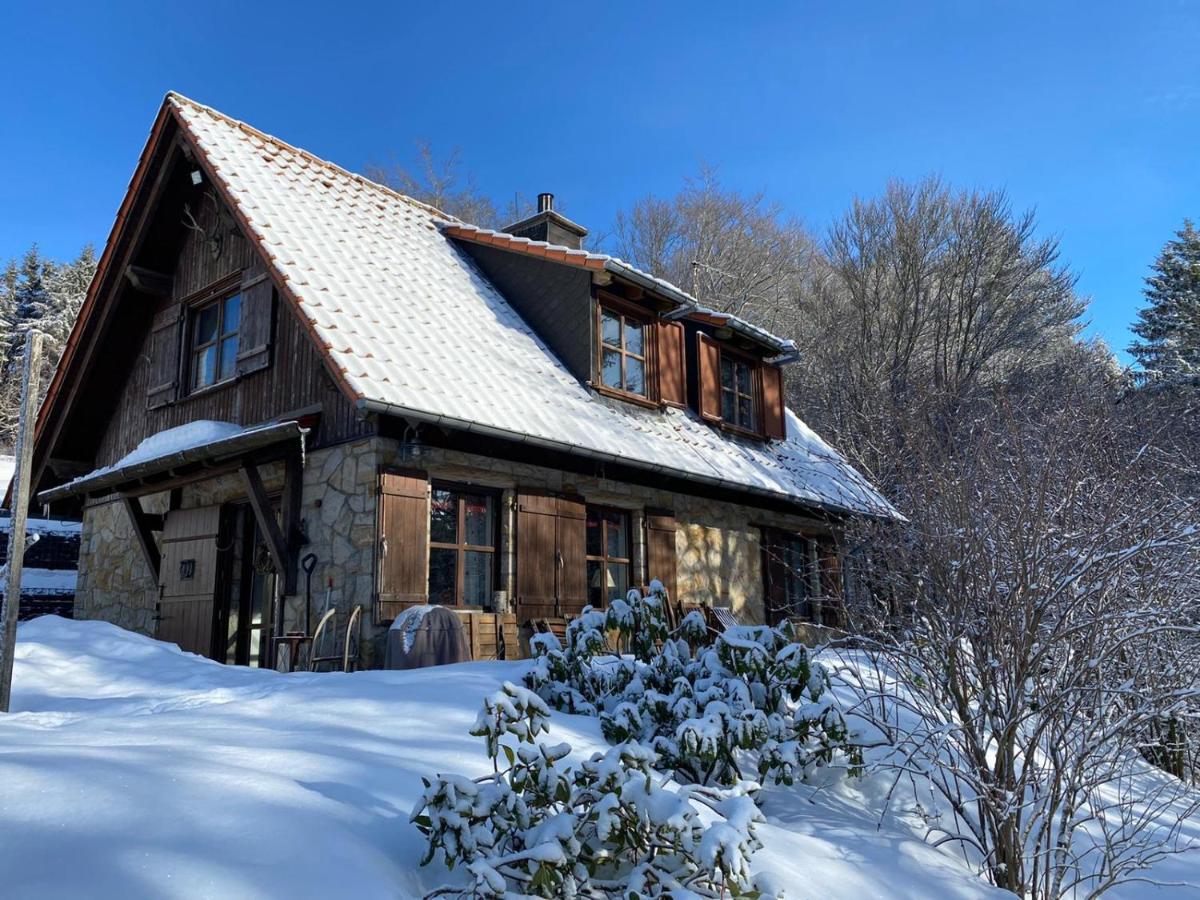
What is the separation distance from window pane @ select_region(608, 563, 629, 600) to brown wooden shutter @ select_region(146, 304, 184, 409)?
5.41 meters

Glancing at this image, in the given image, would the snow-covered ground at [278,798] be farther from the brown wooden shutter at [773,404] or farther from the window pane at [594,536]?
the brown wooden shutter at [773,404]

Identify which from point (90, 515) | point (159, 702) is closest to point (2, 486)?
point (90, 515)

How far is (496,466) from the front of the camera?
28.7ft

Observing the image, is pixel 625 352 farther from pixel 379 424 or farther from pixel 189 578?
pixel 189 578

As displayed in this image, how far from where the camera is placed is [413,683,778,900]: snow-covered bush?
2.62 metres

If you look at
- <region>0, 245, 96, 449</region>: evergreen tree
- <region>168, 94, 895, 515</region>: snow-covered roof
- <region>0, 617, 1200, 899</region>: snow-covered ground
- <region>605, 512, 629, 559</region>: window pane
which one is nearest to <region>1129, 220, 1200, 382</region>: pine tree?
<region>168, 94, 895, 515</region>: snow-covered roof

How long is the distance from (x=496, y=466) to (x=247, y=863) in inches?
254

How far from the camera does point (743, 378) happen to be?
13.6m

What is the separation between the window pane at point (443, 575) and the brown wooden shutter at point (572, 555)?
1.17 metres

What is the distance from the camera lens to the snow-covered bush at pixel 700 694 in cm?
417

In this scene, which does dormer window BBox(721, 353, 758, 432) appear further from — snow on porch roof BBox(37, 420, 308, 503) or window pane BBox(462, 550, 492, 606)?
snow on porch roof BBox(37, 420, 308, 503)

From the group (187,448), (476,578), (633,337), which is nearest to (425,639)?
(476,578)

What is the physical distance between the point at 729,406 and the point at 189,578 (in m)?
7.38

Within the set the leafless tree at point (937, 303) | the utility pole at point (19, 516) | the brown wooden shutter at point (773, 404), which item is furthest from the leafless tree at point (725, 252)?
the utility pole at point (19, 516)
